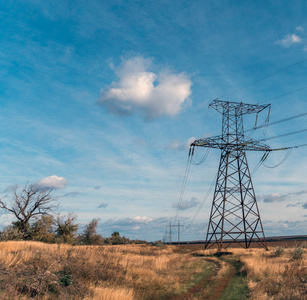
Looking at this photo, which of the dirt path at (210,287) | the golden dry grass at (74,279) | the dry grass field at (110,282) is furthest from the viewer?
the dirt path at (210,287)

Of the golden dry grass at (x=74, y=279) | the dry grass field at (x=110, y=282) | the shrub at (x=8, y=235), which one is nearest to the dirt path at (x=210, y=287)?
the dry grass field at (x=110, y=282)

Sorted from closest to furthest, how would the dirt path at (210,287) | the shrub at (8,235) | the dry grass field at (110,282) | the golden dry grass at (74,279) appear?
the golden dry grass at (74,279) → the dry grass field at (110,282) → the dirt path at (210,287) → the shrub at (8,235)

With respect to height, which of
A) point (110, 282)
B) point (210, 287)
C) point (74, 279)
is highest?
point (74, 279)

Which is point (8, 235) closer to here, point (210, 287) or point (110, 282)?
point (110, 282)

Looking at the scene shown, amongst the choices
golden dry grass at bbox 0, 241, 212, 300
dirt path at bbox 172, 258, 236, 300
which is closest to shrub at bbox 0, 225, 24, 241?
golden dry grass at bbox 0, 241, 212, 300

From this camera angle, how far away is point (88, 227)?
53.0 m

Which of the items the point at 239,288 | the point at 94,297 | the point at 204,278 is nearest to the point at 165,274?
the point at 204,278

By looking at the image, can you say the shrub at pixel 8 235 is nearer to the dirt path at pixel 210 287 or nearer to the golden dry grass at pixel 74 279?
the golden dry grass at pixel 74 279

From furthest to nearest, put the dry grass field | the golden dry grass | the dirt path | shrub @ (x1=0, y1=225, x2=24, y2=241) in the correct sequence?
shrub @ (x1=0, y1=225, x2=24, y2=241)
the dirt path
the dry grass field
the golden dry grass

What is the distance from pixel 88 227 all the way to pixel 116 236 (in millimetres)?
28357

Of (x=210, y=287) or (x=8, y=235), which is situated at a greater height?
(x=8, y=235)

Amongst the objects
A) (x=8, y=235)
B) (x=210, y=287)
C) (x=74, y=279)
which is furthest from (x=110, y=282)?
(x=8, y=235)

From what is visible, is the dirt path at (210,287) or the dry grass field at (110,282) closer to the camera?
the dry grass field at (110,282)

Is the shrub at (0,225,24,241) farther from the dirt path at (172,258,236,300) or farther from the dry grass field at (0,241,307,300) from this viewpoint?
the dirt path at (172,258,236,300)
